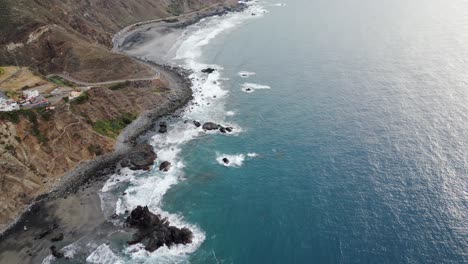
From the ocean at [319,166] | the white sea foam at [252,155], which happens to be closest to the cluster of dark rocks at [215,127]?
the ocean at [319,166]

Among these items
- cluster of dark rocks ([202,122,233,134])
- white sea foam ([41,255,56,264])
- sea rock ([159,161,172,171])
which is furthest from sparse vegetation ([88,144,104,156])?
white sea foam ([41,255,56,264])

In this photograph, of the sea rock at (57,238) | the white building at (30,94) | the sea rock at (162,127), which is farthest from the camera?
the sea rock at (162,127)

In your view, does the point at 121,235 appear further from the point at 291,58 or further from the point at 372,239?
the point at 291,58

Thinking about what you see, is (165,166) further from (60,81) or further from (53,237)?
(60,81)

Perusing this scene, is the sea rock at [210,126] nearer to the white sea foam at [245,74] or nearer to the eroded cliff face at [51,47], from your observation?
the eroded cliff face at [51,47]

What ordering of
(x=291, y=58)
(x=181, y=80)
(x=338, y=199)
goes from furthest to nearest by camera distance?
(x=291, y=58)
(x=181, y=80)
(x=338, y=199)

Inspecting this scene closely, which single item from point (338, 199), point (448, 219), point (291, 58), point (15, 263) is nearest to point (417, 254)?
point (448, 219)
